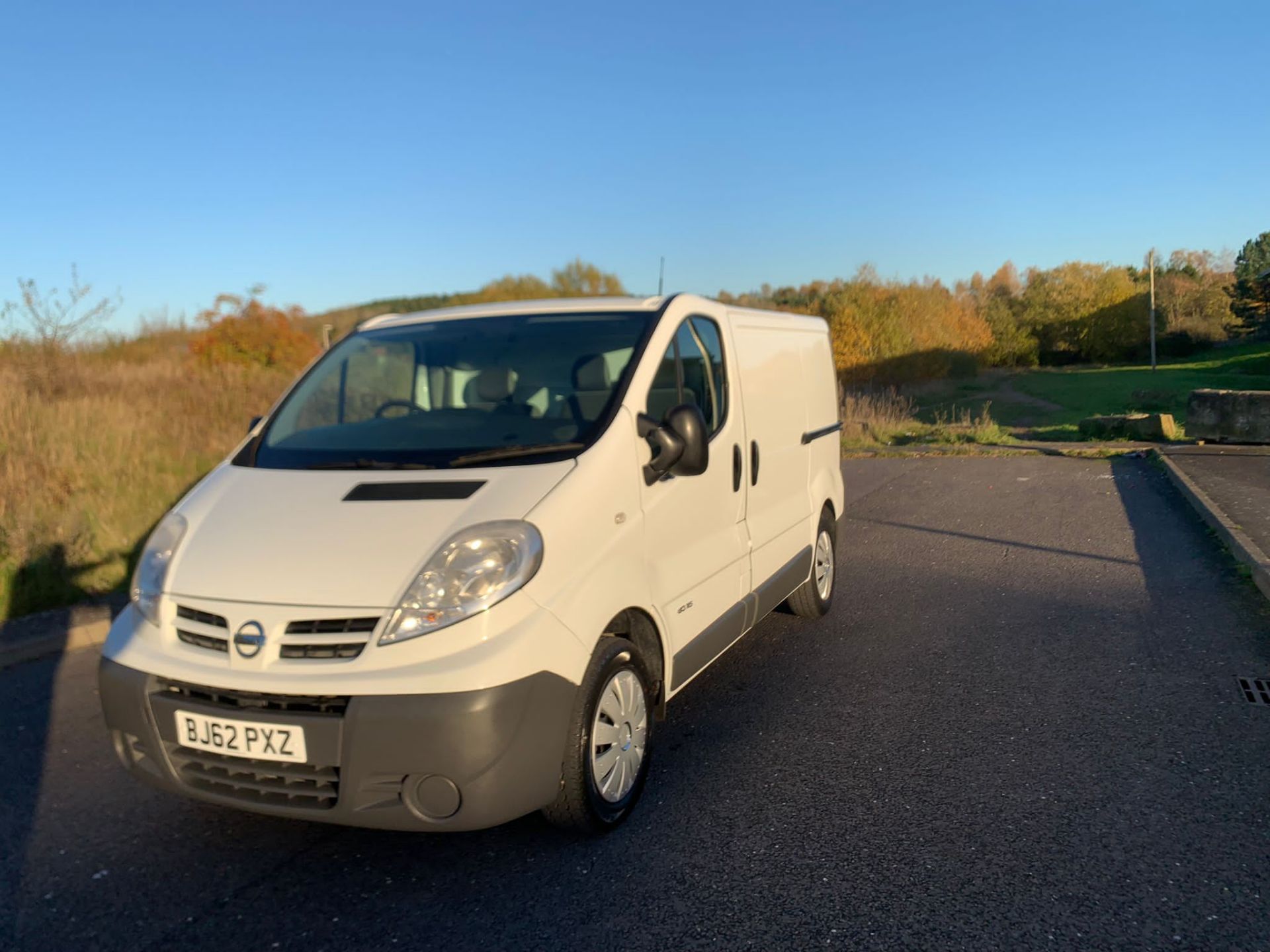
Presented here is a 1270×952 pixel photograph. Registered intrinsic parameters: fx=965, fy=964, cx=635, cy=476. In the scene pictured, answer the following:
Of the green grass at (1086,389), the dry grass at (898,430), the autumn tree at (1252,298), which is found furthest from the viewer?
the autumn tree at (1252,298)

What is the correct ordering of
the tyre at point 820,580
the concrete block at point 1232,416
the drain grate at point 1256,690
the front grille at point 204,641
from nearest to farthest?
1. the front grille at point 204,641
2. the drain grate at point 1256,690
3. the tyre at point 820,580
4. the concrete block at point 1232,416

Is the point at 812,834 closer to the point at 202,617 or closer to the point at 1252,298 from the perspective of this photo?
the point at 202,617

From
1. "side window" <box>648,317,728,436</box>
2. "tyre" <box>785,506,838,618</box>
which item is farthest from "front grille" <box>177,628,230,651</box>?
"tyre" <box>785,506,838,618</box>

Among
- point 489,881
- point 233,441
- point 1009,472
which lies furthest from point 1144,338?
point 489,881

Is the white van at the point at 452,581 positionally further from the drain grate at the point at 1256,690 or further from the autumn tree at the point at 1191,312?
the autumn tree at the point at 1191,312

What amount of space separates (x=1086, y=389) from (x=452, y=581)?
49.6m

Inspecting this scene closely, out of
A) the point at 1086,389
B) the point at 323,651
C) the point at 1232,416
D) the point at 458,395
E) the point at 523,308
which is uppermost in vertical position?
the point at 523,308

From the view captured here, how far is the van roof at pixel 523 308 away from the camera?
449 centimetres

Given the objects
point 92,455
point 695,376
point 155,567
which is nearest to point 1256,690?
point 695,376

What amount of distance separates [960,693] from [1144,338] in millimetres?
77889

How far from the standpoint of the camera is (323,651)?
3041mm

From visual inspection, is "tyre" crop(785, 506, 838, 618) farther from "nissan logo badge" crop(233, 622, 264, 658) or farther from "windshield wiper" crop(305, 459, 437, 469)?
"nissan logo badge" crop(233, 622, 264, 658)

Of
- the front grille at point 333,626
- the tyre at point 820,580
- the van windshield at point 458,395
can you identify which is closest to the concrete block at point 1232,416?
the tyre at point 820,580

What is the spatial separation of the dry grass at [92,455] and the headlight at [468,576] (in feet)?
17.2
